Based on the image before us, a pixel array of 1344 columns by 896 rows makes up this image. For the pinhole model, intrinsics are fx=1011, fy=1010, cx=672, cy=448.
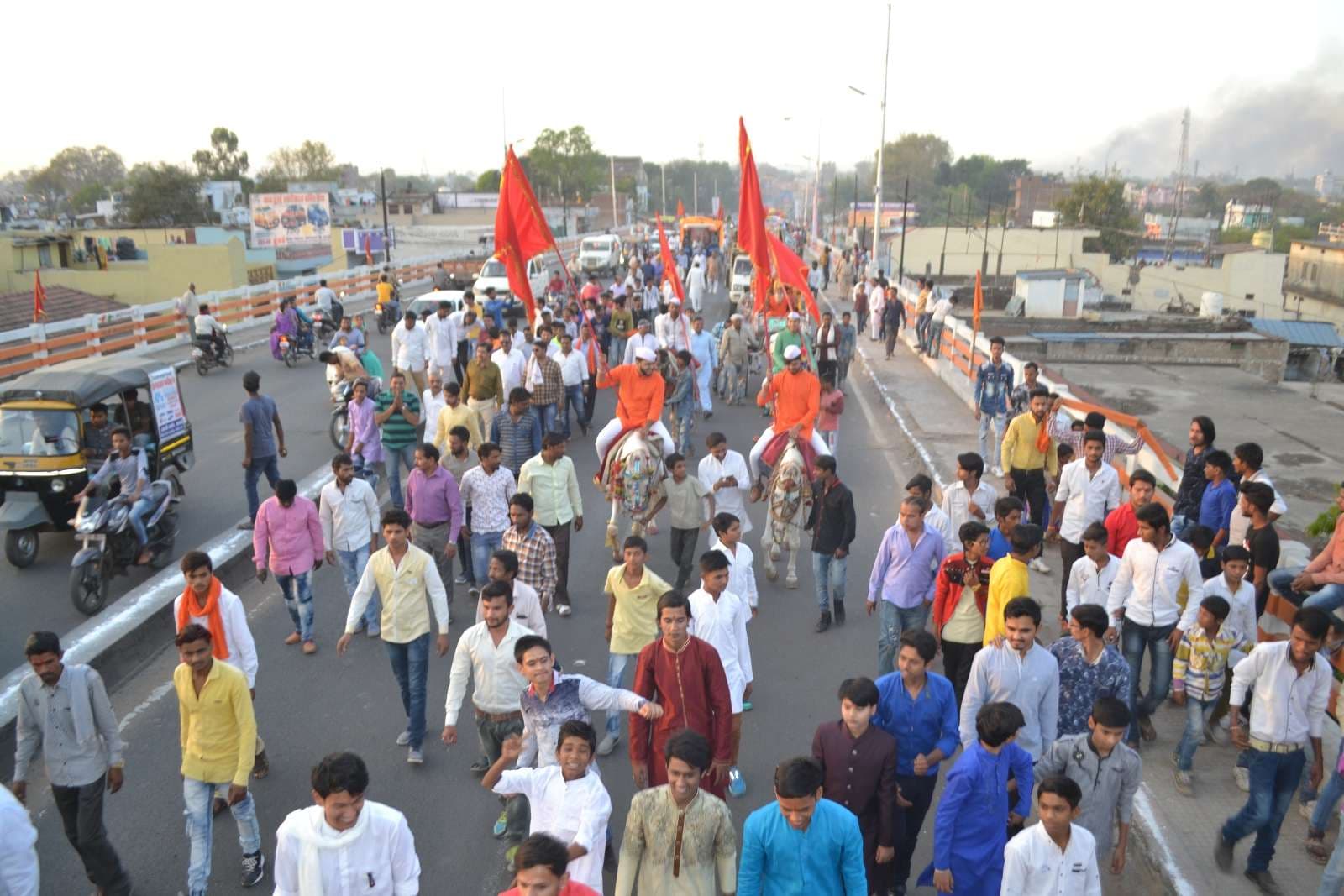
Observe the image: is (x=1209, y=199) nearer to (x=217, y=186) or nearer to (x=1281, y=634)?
(x=217, y=186)

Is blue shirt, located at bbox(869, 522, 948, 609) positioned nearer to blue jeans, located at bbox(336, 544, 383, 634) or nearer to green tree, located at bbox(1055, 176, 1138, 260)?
blue jeans, located at bbox(336, 544, 383, 634)

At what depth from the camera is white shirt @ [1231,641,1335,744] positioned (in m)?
5.01

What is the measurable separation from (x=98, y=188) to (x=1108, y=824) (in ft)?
427

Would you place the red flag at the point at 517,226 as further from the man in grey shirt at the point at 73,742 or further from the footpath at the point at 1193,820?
the man in grey shirt at the point at 73,742

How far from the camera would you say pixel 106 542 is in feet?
A: 28.7

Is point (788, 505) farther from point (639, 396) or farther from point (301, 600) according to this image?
point (301, 600)

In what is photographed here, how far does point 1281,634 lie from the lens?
6867 millimetres

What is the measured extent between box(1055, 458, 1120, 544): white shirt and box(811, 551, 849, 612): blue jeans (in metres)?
1.82

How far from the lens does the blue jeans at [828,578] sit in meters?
8.12

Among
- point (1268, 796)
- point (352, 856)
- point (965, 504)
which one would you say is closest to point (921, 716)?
point (1268, 796)

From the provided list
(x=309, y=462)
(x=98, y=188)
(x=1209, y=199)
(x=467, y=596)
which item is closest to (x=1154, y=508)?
(x=467, y=596)

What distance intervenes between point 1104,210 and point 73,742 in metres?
77.3

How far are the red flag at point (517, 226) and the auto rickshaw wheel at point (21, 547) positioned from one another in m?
5.71

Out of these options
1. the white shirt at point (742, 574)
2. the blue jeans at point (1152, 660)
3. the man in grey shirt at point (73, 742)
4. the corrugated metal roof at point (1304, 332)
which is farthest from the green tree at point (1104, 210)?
the man in grey shirt at point (73, 742)
